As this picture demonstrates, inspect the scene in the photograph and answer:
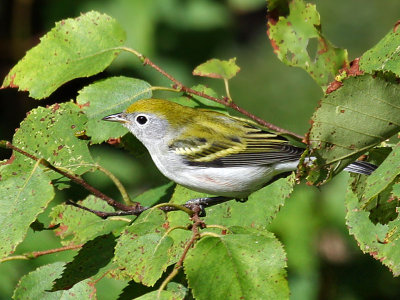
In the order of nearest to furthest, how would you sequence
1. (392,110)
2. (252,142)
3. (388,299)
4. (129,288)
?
1. (392,110)
2. (129,288)
3. (252,142)
4. (388,299)

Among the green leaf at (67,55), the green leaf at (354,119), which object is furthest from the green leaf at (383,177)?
the green leaf at (67,55)

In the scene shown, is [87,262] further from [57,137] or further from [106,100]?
[106,100]

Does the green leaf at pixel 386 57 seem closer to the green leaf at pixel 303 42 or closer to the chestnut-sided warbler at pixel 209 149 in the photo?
the green leaf at pixel 303 42

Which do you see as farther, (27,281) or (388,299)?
(388,299)

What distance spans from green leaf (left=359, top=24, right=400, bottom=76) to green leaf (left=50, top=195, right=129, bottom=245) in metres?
0.98

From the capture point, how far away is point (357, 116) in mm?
1650

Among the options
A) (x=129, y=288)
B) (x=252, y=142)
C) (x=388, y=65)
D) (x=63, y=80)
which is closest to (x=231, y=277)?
(x=129, y=288)

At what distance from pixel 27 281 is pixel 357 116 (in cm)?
120

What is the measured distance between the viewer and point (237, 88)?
776 centimetres

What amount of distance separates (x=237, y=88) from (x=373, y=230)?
569 cm

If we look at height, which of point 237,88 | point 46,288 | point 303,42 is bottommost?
point 46,288

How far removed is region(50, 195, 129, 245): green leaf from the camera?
2350 millimetres

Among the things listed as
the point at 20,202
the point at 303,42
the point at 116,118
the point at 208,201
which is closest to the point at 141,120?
the point at 116,118

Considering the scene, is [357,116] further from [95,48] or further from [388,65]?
[95,48]
